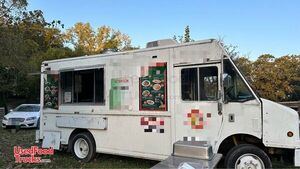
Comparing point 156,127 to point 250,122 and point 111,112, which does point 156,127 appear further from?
point 250,122

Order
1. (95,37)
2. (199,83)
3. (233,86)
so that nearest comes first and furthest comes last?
1. (233,86)
2. (199,83)
3. (95,37)

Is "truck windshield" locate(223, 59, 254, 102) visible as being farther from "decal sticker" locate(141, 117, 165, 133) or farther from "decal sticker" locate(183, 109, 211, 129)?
"decal sticker" locate(141, 117, 165, 133)

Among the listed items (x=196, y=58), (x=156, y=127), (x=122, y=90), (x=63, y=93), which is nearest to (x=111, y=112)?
(x=122, y=90)

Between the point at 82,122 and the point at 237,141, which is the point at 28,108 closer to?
the point at 82,122

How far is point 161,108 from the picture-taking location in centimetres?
652

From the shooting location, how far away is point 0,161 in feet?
25.5

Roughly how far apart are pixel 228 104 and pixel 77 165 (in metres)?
4.07

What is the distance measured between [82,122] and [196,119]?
310 centimetres

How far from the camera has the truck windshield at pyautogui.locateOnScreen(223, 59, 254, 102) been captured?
575 cm

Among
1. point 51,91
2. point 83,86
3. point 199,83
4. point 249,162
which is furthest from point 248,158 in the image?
point 51,91

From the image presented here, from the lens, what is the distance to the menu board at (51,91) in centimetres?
829

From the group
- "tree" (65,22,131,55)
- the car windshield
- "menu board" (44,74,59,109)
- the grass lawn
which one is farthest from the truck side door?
"tree" (65,22,131,55)

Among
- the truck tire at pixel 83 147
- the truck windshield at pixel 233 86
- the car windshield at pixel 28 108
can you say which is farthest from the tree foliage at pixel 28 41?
the truck windshield at pixel 233 86

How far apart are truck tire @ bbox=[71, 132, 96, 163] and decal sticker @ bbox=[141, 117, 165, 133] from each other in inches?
66.7
